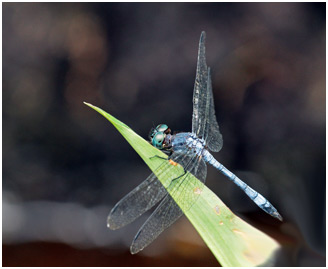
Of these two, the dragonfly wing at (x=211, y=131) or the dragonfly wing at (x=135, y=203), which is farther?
the dragonfly wing at (x=211, y=131)

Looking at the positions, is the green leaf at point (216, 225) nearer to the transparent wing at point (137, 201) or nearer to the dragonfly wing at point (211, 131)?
the transparent wing at point (137, 201)

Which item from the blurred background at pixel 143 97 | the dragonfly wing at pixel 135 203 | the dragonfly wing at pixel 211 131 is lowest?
the dragonfly wing at pixel 135 203

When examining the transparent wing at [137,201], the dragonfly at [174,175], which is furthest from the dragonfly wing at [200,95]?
the transparent wing at [137,201]

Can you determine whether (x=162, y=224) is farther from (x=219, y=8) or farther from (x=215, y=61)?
(x=219, y=8)

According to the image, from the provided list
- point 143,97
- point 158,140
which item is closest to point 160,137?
point 158,140

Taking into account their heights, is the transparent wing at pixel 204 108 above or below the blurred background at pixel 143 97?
below

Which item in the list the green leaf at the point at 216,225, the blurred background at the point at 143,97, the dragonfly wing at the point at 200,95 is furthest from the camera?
the blurred background at the point at 143,97

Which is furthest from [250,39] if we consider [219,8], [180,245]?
[180,245]
